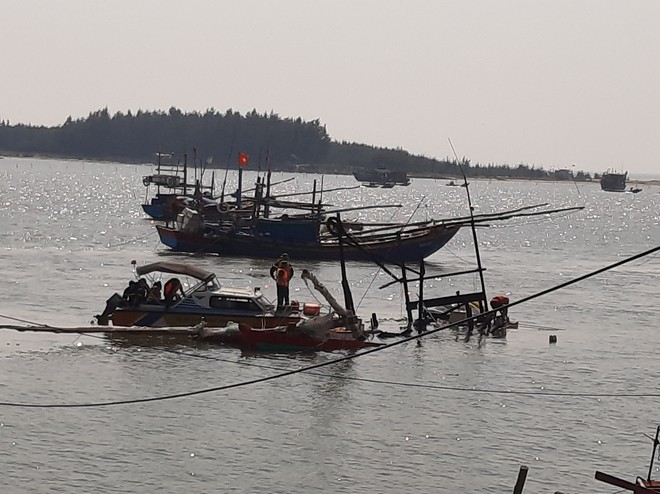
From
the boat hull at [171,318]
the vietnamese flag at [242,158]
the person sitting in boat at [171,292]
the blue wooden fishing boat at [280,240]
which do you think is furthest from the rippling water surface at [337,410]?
the vietnamese flag at [242,158]

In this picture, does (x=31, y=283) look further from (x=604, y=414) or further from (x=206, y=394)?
(x=604, y=414)

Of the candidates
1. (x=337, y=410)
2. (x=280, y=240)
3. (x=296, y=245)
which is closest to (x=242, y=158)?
(x=280, y=240)

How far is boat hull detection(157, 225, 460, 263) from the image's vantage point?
6762 centimetres

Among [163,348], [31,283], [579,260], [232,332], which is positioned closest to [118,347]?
[163,348]

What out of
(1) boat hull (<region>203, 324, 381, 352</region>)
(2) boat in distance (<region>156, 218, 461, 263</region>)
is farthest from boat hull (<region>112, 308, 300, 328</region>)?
(2) boat in distance (<region>156, 218, 461, 263</region>)

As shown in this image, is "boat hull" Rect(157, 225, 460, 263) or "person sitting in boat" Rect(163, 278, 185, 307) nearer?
"person sitting in boat" Rect(163, 278, 185, 307)

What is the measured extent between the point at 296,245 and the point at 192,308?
3149 cm

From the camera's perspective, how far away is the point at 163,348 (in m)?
37.4

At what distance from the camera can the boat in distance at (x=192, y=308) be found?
37781mm

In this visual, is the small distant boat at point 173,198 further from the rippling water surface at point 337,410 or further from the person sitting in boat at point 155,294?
the person sitting in boat at point 155,294

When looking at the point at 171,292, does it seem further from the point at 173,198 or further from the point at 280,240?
the point at 173,198

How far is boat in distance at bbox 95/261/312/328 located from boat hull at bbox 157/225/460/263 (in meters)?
28.1

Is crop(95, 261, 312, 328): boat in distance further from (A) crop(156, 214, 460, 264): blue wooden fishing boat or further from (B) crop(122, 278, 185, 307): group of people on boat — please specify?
(A) crop(156, 214, 460, 264): blue wooden fishing boat

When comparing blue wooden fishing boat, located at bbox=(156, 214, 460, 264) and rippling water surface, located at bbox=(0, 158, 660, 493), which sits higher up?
blue wooden fishing boat, located at bbox=(156, 214, 460, 264)
